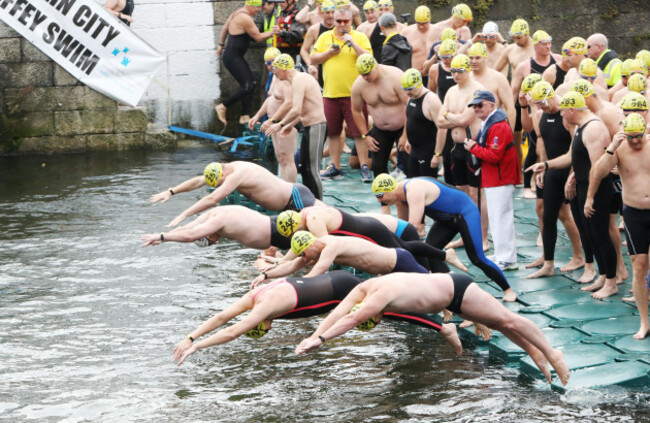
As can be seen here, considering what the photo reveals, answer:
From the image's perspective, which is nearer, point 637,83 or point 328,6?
point 637,83

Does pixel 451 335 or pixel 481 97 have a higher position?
pixel 481 97

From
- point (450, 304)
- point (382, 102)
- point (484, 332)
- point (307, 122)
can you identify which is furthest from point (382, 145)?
point (450, 304)

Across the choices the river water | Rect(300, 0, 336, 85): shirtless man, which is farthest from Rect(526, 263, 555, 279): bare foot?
Rect(300, 0, 336, 85): shirtless man

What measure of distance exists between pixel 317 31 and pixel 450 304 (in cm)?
817

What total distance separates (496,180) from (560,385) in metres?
2.83

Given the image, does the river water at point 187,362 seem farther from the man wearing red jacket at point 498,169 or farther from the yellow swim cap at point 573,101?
the yellow swim cap at point 573,101

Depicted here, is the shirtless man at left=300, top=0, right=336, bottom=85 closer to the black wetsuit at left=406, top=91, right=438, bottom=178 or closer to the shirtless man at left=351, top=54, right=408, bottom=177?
the shirtless man at left=351, top=54, right=408, bottom=177

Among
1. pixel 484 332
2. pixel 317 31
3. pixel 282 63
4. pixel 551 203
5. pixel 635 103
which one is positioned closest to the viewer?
pixel 635 103

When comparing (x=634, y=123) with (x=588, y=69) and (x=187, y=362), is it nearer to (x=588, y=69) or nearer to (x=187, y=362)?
(x=588, y=69)

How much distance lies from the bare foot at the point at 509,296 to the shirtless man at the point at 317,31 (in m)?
5.98

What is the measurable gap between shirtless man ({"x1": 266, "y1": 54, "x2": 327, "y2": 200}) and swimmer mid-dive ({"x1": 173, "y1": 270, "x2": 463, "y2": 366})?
400 centimetres

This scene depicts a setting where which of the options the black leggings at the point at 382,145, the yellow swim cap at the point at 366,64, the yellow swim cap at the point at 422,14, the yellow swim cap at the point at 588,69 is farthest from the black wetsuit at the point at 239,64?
the yellow swim cap at the point at 588,69

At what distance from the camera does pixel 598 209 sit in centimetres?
843

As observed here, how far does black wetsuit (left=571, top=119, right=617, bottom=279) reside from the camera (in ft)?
27.6
